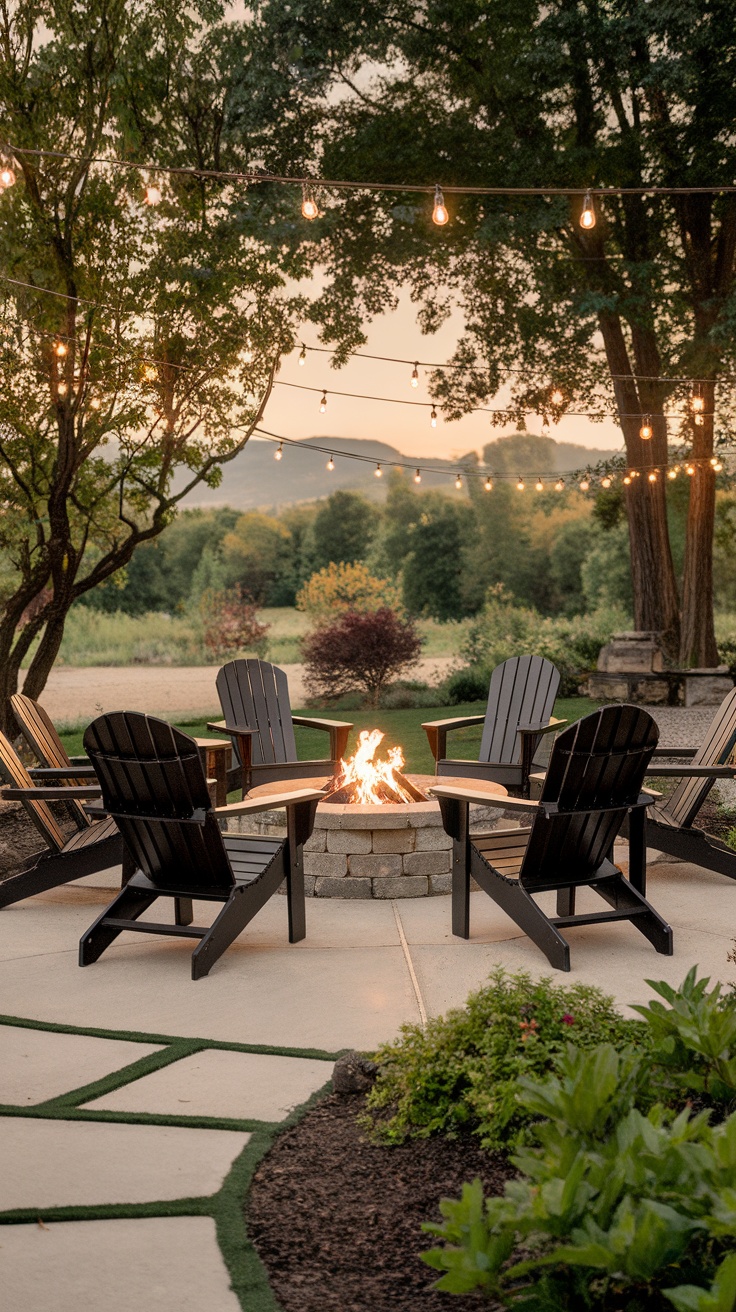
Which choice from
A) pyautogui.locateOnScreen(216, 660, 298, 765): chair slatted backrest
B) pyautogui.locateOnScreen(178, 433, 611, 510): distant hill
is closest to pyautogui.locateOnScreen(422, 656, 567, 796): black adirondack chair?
pyautogui.locateOnScreen(216, 660, 298, 765): chair slatted backrest

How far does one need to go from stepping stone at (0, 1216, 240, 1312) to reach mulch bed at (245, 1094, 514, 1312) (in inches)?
4.4

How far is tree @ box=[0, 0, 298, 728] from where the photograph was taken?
8.60 meters

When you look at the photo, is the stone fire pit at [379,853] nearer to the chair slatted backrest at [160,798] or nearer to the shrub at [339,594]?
the chair slatted backrest at [160,798]

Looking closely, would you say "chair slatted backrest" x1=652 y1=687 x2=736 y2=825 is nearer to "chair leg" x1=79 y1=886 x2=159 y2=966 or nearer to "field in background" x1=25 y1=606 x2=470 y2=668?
"chair leg" x1=79 y1=886 x2=159 y2=966

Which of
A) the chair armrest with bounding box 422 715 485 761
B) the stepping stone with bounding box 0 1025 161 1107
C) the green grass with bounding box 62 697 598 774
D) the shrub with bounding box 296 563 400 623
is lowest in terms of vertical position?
the green grass with bounding box 62 697 598 774

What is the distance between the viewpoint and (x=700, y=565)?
579 inches

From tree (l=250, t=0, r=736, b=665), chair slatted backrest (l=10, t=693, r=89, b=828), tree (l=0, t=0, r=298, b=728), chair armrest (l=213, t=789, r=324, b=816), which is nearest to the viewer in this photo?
chair armrest (l=213, t=789, r=324, b=816)

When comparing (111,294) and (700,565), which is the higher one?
(111,294)

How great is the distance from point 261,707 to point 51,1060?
3.72 meters

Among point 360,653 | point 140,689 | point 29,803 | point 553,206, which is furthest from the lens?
point 140,689

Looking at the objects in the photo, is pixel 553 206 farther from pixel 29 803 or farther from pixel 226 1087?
pixel 226 1087

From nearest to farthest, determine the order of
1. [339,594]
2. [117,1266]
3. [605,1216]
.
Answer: [605,1216] < [117,1266] < [339,594]

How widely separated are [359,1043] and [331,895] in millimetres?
1959

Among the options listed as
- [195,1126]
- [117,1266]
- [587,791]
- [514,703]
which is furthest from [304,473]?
[117,1266]
